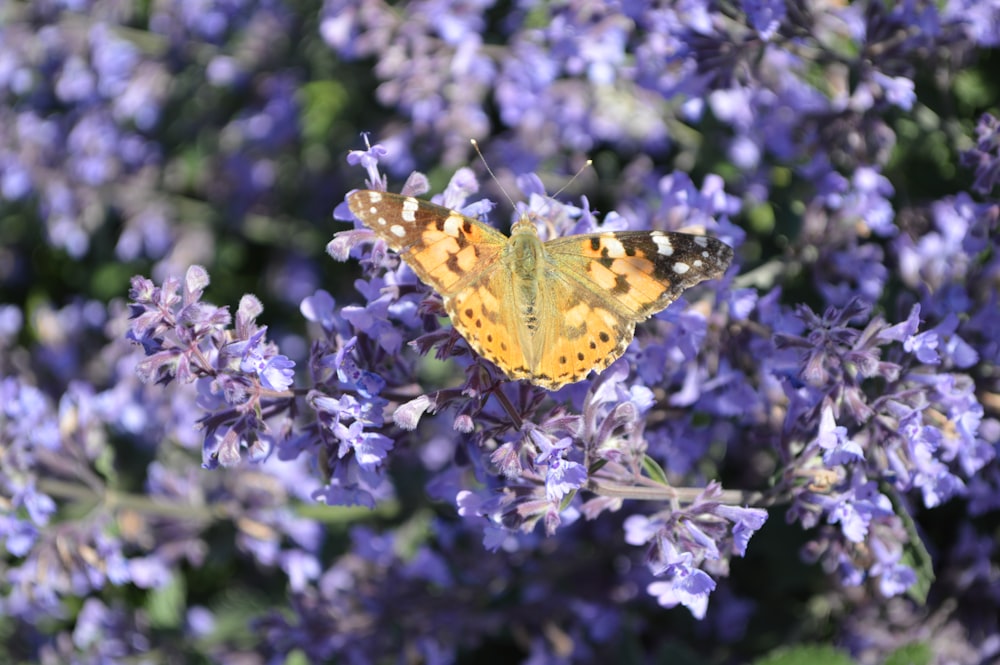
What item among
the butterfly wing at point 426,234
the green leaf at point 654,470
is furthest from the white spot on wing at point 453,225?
the green leaf at point 654,470

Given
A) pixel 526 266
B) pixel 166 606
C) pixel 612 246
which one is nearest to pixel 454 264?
pixel 526 266

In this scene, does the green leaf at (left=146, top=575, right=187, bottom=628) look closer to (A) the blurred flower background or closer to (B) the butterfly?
(A) the blurred flower background

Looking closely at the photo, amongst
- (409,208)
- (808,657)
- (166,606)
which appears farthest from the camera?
(166,606)

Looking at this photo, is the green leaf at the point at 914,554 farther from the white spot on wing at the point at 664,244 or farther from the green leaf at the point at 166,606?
the green leaf at the point at 166,606

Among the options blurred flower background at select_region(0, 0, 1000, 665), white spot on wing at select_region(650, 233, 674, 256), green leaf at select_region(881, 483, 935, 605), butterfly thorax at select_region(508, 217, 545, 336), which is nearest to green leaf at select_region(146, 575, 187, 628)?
blurred flower background at select_region(0, 0, 1000, 665)

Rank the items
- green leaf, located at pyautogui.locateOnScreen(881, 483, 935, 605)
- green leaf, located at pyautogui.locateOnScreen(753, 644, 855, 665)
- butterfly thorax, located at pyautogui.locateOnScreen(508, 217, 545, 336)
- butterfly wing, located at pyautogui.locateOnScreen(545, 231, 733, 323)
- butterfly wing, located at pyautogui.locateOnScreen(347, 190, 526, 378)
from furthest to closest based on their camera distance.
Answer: green leaf, located at pyautogui.locateOnScreen(753, 644, 855, 665) < green leaf, located at pyautogui.locateOnScreen(881, 483, 935, 605) < butterfly thorax, located at pyautogui.locateOnScreen(508, 217, 545, 336) < butterfly wing, located at pyautogui.locateOnScreen(545, 231, 733, 323) < butterfly wing, located at pyautogui.locateOnScreen(347, 190, 526, 378)

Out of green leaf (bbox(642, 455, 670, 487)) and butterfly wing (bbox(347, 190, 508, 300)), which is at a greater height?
butterfly wing (bbox(347, 190, 508, 300))

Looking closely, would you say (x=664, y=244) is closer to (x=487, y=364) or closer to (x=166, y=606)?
(x=487, y=364)

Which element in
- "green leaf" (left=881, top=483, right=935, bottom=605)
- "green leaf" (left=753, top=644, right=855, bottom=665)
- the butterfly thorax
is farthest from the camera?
"green leaf" (left=753, top=644, right=855, bottom=665)
